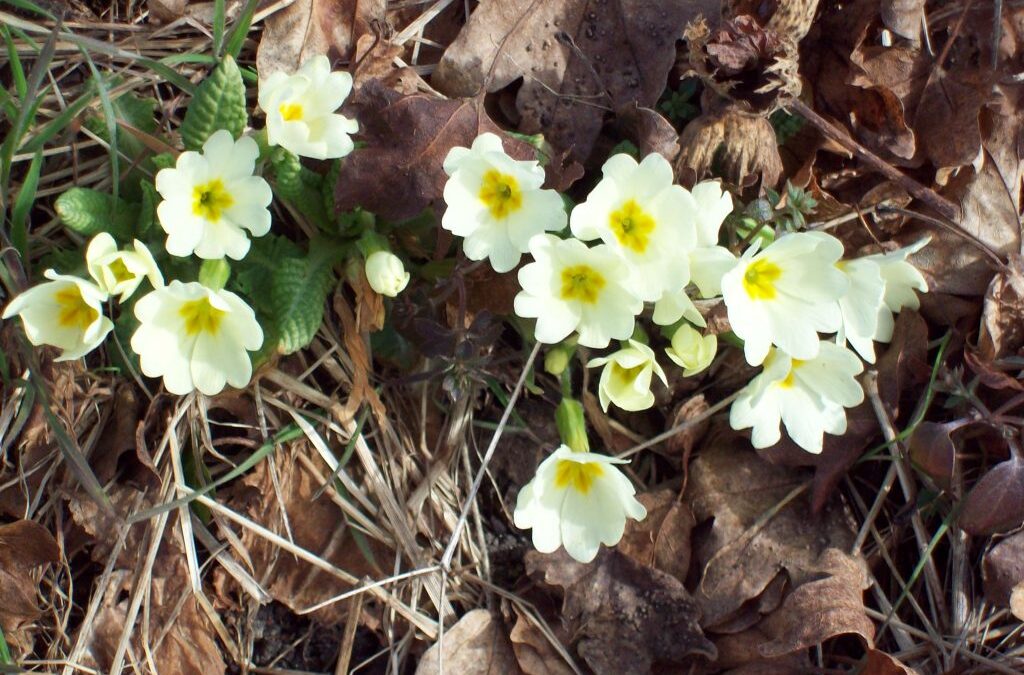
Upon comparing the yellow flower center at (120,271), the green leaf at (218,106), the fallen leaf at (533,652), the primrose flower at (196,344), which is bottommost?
the fallen leaf at (533,652)

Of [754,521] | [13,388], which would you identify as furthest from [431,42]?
[754,521]

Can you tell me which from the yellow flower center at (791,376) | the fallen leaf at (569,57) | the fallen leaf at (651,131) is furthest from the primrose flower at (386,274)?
the yellow flower center at (791,376)

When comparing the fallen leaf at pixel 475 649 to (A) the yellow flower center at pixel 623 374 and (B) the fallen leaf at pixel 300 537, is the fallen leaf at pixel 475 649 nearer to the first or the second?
(B) the fallen leaf at pixel 300 537

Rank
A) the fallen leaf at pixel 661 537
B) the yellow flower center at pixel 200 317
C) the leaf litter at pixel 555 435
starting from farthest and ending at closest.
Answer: the fallen leaf at pixel 661 537 < the leaf litter at pixel 555 435 < the yellow flower center at pixel 200 317

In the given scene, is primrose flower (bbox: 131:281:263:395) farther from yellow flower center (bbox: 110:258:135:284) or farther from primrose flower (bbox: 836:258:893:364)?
primrose flower (bbox: 836:258:893:364)

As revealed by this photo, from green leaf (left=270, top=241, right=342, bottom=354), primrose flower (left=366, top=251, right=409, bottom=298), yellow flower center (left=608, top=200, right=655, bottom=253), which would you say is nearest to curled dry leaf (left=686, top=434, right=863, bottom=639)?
yellow flower center (left=608, top=200, right=655, bottom=253)

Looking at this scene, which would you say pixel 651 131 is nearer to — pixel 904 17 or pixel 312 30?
pixel 904 17
